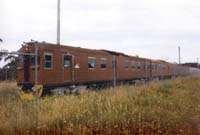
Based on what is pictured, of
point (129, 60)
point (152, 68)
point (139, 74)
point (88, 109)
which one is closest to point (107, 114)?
point (88, 109)

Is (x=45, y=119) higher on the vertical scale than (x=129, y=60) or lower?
Answer: lower

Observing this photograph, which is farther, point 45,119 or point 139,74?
point 139,74

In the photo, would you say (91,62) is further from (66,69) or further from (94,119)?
(94,119)

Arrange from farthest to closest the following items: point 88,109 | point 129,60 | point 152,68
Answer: point 152,68, point 129,60, point 88,109

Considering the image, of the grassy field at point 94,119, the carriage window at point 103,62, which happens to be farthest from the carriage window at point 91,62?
the grassy field at point 94,119

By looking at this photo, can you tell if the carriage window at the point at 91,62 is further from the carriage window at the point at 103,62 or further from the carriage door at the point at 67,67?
the carriage door at the point at 67,67

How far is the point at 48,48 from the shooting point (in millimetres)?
19391

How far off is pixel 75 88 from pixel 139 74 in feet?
44.6

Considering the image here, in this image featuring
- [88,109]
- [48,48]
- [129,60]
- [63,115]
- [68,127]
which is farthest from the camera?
[129,60]

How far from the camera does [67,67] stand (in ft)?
68.5

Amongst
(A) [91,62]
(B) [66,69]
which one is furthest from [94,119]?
(A) [91,62]

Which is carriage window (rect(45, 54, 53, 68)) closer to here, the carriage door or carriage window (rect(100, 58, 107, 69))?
the carriage door

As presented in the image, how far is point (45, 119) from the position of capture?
8961mm

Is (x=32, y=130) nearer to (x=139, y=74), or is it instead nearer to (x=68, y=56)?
(x=68, y=56)
